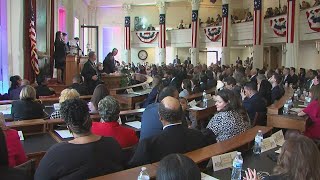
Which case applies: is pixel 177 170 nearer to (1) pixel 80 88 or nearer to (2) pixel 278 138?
(2) pixel 278 138

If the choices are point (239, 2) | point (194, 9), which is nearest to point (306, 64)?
point (194, 9)

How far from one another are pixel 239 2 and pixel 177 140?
89.8ft

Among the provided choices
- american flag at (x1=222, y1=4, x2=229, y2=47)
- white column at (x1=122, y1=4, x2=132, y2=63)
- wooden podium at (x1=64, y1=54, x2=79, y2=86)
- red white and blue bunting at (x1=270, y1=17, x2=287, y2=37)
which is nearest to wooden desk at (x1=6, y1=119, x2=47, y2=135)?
wooden podium at (x1=64, y1=54, x2=79, y2=86)

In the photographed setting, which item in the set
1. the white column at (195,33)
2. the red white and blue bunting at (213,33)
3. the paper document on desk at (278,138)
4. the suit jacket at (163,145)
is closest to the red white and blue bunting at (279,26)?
the red white and blue bunting at (213,33)

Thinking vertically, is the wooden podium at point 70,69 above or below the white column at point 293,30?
below

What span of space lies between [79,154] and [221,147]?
1.61m

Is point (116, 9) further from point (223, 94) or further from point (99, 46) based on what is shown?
point (223, 94)

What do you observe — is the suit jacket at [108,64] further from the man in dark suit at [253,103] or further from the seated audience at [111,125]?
the seated audience at [111,125]

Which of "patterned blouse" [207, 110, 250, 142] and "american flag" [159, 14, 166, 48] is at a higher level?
"american flag" [159, 14, 166, 48]

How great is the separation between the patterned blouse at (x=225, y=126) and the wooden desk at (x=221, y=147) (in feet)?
0.41

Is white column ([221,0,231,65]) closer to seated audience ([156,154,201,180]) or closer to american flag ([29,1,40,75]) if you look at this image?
american flag ([29,1,40,75])

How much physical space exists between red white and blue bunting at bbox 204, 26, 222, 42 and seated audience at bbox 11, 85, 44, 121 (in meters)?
18.5

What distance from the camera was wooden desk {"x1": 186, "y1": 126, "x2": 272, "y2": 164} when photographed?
11.3 ft

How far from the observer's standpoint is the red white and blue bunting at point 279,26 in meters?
17.6
